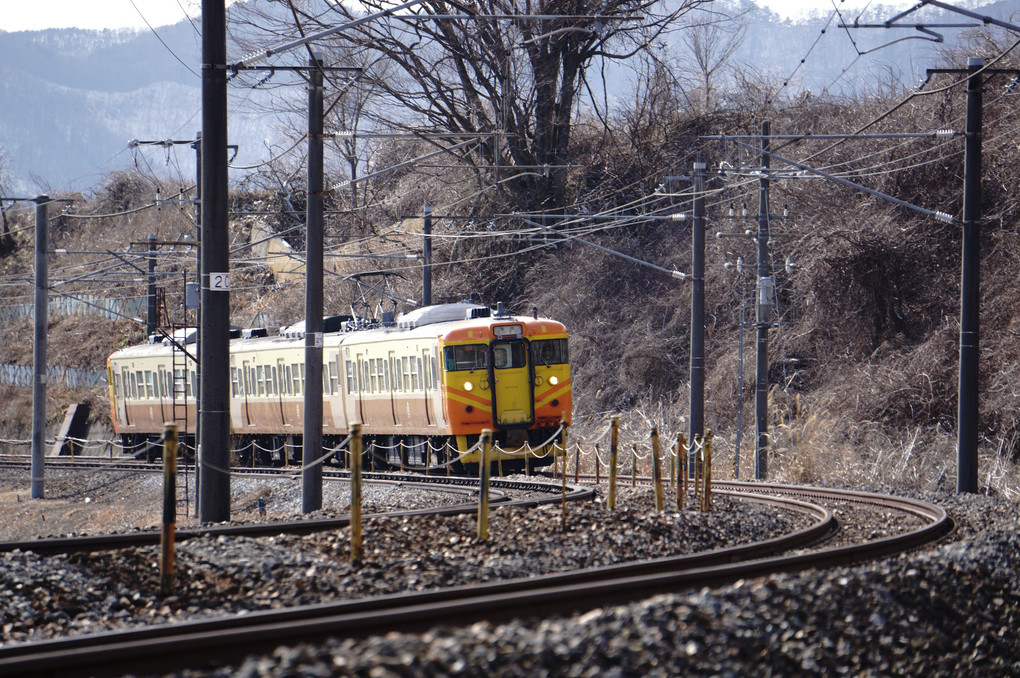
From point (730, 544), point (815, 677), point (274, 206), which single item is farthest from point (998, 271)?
point (274, 206)

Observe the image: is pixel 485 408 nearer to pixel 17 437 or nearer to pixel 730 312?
pixel 730 312

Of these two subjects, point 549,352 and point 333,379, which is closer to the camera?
point 549,352

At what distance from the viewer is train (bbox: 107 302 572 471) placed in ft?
71.6

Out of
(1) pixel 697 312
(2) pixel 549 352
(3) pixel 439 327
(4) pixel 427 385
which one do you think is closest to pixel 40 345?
(4) pixel 427 385

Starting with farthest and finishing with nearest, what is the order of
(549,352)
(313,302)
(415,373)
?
(549,352)
(415,373)
(313,302)

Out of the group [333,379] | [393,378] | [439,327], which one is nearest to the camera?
[439,327]

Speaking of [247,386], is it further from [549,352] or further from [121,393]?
[549,352]

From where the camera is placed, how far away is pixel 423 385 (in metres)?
22.5

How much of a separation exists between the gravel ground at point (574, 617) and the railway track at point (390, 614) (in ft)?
1.12

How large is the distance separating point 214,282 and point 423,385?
1075 cm

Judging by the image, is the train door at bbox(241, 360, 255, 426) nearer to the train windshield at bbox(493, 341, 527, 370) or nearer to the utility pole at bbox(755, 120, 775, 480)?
Result: the train windshield at bbox(493, 341, 527, 370)

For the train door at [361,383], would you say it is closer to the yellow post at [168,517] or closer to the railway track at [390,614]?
the railway track at [390,614]

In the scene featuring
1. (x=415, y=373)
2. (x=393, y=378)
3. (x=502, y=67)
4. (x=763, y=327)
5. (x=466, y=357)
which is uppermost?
(x=502, y=67)

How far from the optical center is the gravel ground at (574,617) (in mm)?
5418
